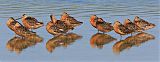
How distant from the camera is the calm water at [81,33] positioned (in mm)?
11055

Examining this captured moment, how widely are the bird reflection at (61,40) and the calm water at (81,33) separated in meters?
0.04

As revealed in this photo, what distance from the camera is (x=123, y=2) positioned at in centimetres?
2152

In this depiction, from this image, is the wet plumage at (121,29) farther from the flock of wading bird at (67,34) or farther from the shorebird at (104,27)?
the shorebird at (104,27)

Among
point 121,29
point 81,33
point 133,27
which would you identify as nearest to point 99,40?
point 121,29

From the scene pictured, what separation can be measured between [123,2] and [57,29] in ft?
26.1

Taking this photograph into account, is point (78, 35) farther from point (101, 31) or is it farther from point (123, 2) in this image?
point (123, 2)

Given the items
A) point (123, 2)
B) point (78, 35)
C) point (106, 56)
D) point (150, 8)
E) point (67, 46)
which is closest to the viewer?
point (106, 56)

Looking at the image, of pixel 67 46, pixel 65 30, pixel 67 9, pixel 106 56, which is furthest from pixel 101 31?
pixel 67 9

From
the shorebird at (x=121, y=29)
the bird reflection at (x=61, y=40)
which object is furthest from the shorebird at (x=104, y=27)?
the bird reflection at (x=61, y=40)

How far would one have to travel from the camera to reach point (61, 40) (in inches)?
517

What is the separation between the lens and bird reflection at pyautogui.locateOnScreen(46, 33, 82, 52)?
12.3 m

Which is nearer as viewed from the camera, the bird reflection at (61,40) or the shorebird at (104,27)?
the bird reflection at (61,40)

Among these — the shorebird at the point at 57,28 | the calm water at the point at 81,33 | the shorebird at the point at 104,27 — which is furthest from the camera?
the shorebird at the point at 104,27

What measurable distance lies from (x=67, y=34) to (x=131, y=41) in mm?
1776
